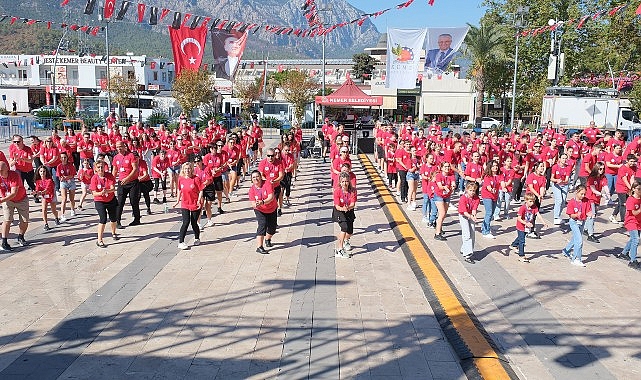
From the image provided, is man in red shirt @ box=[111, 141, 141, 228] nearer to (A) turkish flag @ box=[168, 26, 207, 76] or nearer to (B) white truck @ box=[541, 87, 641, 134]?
(A) turkish flag @ box=[168, 26, 207, 76]

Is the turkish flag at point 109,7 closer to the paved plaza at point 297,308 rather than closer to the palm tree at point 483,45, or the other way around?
the paved plaza at point 297,308

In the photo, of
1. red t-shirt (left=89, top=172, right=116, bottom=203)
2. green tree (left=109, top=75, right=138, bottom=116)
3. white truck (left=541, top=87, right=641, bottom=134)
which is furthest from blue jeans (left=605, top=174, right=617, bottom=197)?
green tree (left=109, top=75, right=138, bottom=116)

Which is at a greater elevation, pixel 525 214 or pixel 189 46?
pixel 189 46

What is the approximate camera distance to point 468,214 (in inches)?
381

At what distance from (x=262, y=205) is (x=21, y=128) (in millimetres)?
28760

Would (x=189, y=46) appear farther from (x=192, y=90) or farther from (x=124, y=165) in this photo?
(x=124, y=165)

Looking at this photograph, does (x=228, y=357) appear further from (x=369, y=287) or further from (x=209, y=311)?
(x=369, y=287)

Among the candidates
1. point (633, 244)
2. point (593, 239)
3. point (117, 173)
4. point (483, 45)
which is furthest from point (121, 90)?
point (633, 244)

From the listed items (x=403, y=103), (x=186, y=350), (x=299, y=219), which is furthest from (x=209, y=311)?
(x=403, y=103)

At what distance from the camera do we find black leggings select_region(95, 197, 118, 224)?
33.5 ft

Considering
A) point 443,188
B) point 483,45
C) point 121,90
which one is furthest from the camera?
point 121,90

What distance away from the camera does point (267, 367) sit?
5945 millimetres

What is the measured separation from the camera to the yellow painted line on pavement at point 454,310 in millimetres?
6004

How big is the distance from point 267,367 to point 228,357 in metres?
0.47
